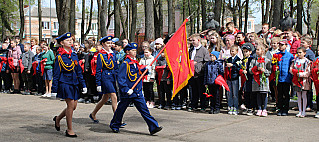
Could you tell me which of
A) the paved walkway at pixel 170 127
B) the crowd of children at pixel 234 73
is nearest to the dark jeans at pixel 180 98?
the crowd of children at pixel 234 73

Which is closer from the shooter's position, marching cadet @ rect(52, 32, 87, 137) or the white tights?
marching cadet @ rect(52, 32, 87, 137)

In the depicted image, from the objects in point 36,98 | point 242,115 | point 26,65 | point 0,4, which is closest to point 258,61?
point 242,115

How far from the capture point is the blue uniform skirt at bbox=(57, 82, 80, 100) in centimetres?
805

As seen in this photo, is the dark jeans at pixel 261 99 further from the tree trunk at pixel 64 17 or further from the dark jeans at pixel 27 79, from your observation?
the tree trunk at pixel 64 17

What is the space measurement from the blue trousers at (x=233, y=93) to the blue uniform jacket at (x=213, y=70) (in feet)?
1.32

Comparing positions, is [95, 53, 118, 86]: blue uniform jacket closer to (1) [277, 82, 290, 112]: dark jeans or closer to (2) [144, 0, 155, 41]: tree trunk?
(1) [277, 82, 290, 112]: dark jeans

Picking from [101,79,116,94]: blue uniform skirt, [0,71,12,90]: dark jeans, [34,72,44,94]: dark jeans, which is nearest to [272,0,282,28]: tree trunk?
[101,79,116,94]: blue uniform skirt

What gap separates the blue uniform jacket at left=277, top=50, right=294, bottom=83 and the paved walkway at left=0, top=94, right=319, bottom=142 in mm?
972

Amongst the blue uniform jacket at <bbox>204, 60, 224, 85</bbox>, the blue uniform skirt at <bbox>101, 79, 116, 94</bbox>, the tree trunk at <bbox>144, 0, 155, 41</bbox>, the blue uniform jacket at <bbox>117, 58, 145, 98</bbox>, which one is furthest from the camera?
the tree trunk at <bbox>144, 0, 155, 41</bbox>

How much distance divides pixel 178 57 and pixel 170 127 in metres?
1.64

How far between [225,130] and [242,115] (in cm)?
229

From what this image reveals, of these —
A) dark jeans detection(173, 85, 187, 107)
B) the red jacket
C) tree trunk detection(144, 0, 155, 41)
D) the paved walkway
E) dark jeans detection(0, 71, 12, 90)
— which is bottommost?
the paved walkway

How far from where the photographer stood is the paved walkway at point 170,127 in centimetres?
792

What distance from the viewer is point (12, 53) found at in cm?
1688
